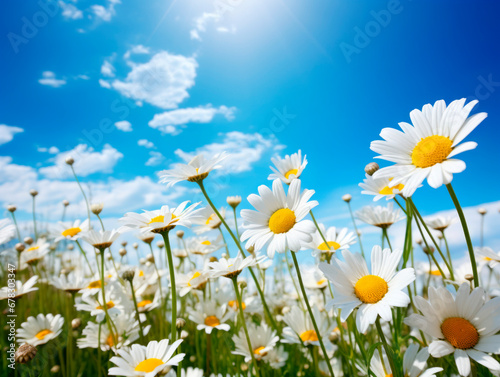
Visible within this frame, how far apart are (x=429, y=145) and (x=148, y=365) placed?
117 cm

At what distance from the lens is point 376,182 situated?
1.71 meters

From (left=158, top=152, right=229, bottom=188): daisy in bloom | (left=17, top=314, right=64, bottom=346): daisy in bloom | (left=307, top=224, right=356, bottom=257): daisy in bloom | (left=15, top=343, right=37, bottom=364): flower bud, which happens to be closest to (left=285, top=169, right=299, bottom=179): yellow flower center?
(left=307, top=224, right=356, bottom=257): daisy in bloom

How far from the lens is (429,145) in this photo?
115cm

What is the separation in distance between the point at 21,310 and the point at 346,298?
3439 millimetres

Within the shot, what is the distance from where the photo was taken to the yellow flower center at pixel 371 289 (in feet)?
3.52

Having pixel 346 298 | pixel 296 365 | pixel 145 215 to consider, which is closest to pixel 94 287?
pixel 145 215

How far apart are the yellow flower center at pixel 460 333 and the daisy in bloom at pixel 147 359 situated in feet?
2.67

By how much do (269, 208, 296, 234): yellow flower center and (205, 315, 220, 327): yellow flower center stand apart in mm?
952

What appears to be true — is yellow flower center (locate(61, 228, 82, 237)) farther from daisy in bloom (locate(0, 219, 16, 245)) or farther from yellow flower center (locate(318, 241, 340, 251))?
yellow flower center (locate(318, 241, 340, 251))

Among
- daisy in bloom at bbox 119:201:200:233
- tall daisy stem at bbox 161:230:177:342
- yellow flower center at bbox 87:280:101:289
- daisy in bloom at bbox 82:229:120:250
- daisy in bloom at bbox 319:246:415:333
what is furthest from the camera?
yellow flower center at bbox 87:280:101:289

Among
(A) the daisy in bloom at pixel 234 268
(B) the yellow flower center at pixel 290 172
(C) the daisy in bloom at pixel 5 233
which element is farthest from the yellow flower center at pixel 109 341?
(B) the yellow flower center at pixel 290 172

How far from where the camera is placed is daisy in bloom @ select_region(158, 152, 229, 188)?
167 centimetres

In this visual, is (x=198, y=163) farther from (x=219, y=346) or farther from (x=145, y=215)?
(x=219, y=346)

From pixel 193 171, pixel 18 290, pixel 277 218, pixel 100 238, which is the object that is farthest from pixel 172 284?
pixel 18 290
